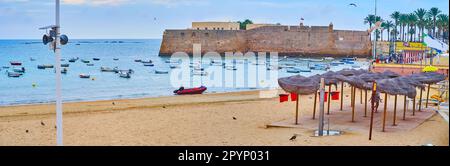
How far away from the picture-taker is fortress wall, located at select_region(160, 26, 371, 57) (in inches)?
3772

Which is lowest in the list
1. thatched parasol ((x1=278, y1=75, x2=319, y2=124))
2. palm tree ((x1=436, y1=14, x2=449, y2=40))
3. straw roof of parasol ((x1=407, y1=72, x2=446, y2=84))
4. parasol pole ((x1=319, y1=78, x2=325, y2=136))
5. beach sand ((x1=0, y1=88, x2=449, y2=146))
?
beach sand ((x1=0, y1=88, x2=449, y2=146))

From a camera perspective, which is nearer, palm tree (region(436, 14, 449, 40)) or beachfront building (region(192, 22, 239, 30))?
palm tree (region(436, 14, 449, 40))

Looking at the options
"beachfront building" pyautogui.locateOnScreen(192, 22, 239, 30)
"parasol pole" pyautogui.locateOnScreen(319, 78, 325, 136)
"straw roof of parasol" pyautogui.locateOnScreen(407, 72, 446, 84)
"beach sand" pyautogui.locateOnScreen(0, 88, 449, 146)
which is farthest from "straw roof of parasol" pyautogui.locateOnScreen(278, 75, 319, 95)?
"beachfront building" pyautogui.locateOnScreen(192, 22, 239, 30)

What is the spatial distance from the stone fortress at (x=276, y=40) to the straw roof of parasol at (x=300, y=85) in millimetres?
78209

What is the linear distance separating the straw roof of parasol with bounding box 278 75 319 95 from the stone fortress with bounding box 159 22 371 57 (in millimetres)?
78209

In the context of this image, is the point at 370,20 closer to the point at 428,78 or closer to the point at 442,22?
the point at 442,22

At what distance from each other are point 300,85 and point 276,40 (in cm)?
8253

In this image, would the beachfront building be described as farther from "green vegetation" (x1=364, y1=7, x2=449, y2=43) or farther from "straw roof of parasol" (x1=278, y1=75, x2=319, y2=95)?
"straw roof of parasol" (x1=278, y1=75, x2=319, y2=95)

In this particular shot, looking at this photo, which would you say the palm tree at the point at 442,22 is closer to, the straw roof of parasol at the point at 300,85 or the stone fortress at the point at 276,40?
the stone fortress at the point at 276,40

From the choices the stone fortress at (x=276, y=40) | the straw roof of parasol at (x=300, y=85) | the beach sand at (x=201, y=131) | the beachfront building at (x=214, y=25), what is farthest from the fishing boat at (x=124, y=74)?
the beachfront building at (x=214, y=25)

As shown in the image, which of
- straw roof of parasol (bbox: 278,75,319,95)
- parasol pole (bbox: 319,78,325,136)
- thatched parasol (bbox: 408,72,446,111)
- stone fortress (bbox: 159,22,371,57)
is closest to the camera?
parasol pole (bbox: 319,78,325,136)

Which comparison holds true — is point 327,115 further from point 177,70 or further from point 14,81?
point 177,70

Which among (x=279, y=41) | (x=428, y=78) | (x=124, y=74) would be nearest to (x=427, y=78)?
(x=428, y=78)
